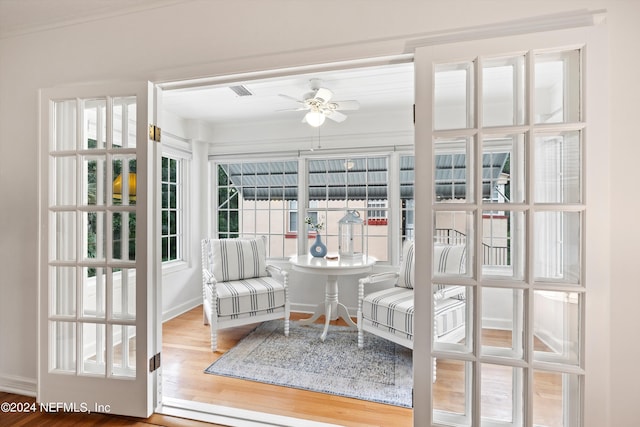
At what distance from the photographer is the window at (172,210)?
398 cm

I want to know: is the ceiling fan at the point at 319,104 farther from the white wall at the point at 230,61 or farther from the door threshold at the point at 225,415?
the door threshold at the point at 225,415

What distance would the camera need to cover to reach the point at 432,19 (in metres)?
1.52

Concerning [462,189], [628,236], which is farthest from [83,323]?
[628,236]

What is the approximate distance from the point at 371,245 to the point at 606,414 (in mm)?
2773

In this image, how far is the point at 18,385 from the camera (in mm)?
2135

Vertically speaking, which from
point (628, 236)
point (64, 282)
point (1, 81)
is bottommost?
point (64, 282)

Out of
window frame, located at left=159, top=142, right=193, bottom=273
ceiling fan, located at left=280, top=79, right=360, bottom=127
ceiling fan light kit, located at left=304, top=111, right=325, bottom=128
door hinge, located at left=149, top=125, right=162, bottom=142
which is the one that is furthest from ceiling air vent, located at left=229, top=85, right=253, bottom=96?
window frame, located at left=159, top=142, right=193, bottom=273

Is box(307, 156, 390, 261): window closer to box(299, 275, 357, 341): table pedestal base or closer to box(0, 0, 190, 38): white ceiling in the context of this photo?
box(299, 275, 357, 341): table pedestal base

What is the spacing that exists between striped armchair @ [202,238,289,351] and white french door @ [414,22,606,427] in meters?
1.99

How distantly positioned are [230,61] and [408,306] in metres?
2.27

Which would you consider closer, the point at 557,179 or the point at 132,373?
the point at 557,179

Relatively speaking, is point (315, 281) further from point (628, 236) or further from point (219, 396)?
point (628, 236)

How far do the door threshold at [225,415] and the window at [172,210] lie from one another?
2358 millimetres

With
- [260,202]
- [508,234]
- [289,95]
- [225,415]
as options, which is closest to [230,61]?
[289,95]
